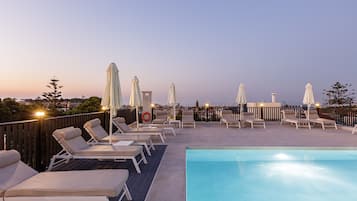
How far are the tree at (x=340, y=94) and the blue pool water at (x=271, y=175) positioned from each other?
17548 mm

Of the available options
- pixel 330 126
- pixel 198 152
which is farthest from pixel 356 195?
pixel 330 126

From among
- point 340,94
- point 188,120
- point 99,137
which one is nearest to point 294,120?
point 188,120

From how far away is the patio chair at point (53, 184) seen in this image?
99.5 inches

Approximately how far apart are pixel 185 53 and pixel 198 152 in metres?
8.92

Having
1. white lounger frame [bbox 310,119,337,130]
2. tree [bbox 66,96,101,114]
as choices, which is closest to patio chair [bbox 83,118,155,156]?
tree [bbox 66,96,101,114]

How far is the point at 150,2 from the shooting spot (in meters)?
11.6

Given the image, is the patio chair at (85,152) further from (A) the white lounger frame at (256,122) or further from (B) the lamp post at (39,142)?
(A) the white lounger frame at (256,122)

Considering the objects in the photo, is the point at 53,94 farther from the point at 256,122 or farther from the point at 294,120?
the point at 294,120

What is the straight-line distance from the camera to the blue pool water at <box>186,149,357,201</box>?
161 inches

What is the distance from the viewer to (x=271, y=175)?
507cm

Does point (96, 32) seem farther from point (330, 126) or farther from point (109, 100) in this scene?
point (330, 126)

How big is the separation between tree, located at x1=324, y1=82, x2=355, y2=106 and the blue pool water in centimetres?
1755

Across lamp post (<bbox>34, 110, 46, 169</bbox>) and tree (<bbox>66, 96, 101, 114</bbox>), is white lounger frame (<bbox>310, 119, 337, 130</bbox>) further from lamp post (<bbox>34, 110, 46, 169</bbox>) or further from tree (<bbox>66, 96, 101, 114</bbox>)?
lamp post (<bbox>34, 110, 46, 169</bbox>)

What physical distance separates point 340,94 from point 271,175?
827 inches
